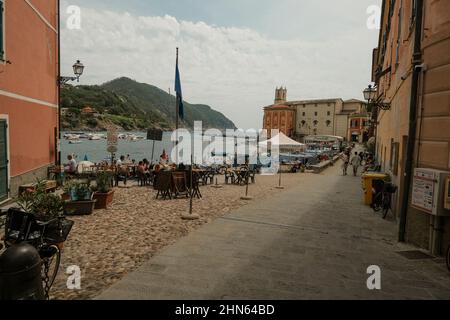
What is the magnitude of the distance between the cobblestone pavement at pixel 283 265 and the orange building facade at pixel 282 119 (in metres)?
98.1

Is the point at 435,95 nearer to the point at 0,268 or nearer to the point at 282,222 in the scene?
the point at 282,222

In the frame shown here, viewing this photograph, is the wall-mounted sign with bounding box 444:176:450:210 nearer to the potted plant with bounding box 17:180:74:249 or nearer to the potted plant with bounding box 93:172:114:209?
the potted plant with bounding box 17:180:74:249

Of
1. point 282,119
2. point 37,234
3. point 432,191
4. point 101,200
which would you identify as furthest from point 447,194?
point 282,119

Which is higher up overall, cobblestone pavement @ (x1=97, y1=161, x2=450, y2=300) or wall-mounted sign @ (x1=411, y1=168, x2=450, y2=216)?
wall-mounted sign @ (x1=411, y1=168, x2=450, y2=216)

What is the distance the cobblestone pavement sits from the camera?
13.3 feet

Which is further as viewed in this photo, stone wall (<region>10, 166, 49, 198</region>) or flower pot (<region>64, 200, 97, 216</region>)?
stone wall (<region>10, 166, 49, 198</region>)

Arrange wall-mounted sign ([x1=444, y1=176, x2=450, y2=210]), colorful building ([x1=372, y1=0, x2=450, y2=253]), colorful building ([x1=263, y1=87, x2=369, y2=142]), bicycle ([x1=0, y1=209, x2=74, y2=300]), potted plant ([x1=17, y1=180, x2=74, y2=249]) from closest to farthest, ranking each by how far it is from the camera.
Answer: bicycle ([x1=0, y1=209, x2=74, y2=300]) < potted plant ([x1=17, y1=180, x2=74, y2=249]) < wall-mounted sign ([x1=444, y1=176, x2=450, y2=210]) < colorful building ([x1=372, y1=0, x2=450, y2=253]) < colorful building ([x1=263, y1=87, x2=369, y2=142])

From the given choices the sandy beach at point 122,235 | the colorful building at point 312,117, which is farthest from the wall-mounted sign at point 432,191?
the colorful building at point 312,117

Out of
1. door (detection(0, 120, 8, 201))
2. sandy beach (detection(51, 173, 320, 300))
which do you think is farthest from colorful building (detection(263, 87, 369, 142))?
door (detection(0, 120, 8, 201))

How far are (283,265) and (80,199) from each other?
5789 millimetres

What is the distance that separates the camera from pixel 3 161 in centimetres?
896

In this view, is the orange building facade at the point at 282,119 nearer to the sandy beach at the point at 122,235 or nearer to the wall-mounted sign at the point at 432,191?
the sandy beach at the point at 122,235
